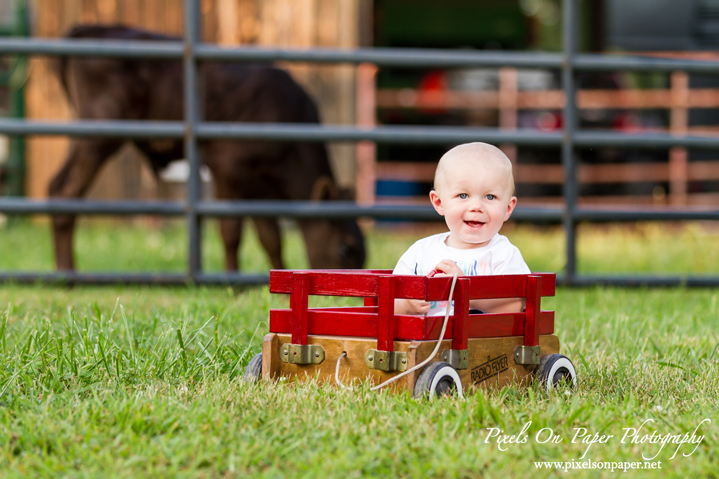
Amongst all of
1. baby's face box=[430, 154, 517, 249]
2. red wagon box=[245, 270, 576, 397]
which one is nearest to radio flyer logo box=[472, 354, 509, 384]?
red wagon box=[245, 270, 576, 397]

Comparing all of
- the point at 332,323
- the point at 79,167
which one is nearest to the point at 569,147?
the point at 332,323

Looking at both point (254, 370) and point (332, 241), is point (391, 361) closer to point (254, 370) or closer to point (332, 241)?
point (254, 370)

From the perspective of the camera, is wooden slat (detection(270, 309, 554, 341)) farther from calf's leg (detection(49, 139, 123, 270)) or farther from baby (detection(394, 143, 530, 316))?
calf's leg (detection(49, 139, 123, 270))

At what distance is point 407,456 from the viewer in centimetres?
159

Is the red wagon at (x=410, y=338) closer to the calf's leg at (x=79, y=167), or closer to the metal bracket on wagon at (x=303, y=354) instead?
the metal bracket on wagon at (x=303, y=354)

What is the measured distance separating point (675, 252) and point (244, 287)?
129 inches

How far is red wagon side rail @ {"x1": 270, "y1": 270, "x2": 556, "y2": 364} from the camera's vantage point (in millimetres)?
2006

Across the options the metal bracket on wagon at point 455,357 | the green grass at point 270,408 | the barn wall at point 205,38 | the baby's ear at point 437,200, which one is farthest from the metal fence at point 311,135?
the barn wall at point 205,38

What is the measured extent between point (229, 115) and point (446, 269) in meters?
3.70

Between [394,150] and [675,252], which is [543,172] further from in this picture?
[675,252]

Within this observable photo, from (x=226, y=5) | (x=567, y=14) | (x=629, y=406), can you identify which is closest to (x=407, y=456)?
(x=629, y=406)

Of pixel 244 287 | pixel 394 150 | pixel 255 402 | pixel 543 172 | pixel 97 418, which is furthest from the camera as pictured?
pixel 394 150

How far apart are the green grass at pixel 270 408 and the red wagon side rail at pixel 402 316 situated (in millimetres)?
166

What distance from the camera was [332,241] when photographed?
5270 millimetres
